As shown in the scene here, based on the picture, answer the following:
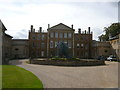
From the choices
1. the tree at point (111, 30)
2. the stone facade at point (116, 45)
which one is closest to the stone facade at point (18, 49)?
the stone facade at point (116, 45)

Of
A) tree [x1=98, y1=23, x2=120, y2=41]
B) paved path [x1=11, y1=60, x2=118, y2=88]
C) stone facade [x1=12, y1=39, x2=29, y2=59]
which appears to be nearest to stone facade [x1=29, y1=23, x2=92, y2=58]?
stone facade [x1=12, y1=39, x2=29, y2=59]

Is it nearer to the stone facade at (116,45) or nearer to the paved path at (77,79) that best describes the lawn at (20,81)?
the paved path at (77,79)

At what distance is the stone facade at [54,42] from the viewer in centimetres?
5547

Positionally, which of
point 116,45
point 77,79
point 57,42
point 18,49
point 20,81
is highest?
point 57,42

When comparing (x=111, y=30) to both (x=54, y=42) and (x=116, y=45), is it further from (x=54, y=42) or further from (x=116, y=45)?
(x=54, y=42)

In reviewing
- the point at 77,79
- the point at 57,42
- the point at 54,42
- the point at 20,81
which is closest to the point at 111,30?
the point at 57,42

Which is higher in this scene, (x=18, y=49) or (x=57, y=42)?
(x=57, y=42)

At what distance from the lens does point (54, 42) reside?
55.8 m

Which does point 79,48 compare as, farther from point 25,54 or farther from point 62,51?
point 62,51

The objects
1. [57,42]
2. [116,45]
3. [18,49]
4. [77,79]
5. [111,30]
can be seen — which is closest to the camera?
[77,79]

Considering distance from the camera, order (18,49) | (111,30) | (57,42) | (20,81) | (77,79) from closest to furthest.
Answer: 1. (20,81)
2. (77,79)
3. (18,49)
4. (57,42)
5. (111,30)

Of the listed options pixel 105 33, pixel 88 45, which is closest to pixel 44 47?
pixel 88 45

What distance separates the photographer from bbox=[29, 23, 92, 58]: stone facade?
182 ft

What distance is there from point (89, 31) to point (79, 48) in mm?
7765
